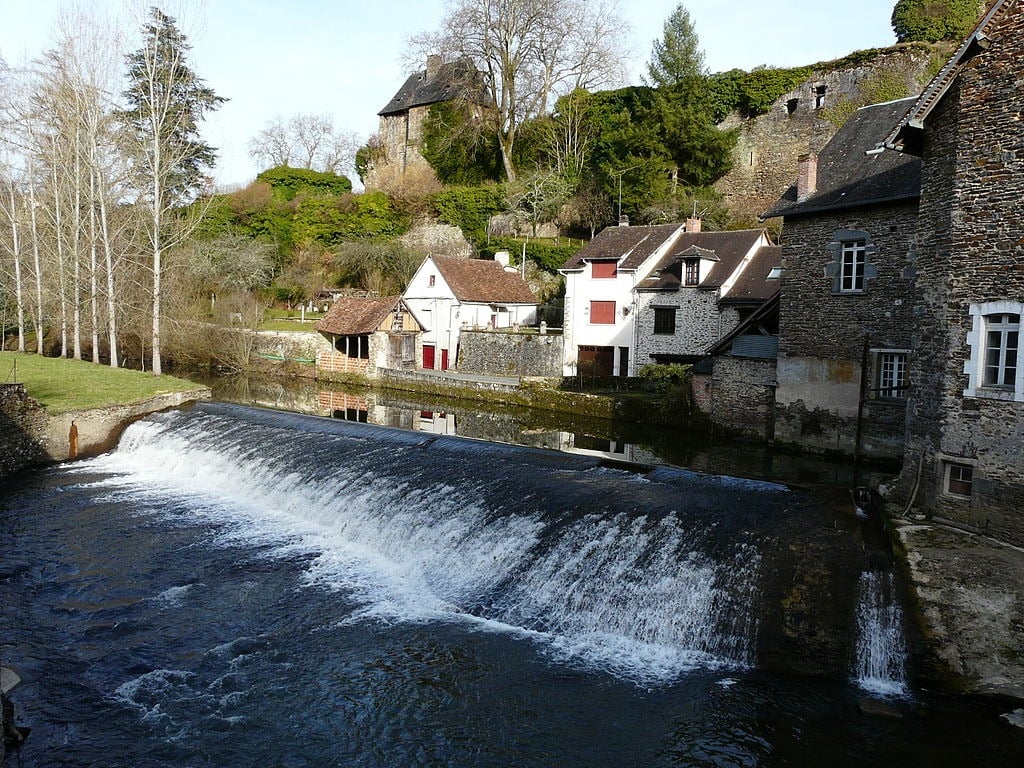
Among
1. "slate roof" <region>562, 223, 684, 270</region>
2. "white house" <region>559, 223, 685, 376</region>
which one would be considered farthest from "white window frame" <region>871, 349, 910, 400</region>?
"slate roof" <region>562, 223, 684, 270</region>

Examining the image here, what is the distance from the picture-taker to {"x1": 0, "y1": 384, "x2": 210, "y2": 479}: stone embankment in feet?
49.2

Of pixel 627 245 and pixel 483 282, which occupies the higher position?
pixel 627 245

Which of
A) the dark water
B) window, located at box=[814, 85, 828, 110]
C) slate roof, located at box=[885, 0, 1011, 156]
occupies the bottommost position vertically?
the dark water

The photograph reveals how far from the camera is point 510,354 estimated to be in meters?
29.9

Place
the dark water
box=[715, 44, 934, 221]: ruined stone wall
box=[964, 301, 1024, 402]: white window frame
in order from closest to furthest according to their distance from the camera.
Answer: the dark water → box=[964, 301, 1024, 402]: white window frame → box=[715, 44, 934, 221]: ruined stone wall

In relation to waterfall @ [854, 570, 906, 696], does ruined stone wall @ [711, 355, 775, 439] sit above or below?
above

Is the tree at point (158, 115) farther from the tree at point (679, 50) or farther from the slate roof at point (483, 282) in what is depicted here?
the tree at point (679, 50)

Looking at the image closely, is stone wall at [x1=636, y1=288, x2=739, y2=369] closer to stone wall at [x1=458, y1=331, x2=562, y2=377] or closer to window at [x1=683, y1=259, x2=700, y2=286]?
window at [x1=683, y1=259, x2=700, y2=286]

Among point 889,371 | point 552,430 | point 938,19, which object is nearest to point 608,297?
point 552,430

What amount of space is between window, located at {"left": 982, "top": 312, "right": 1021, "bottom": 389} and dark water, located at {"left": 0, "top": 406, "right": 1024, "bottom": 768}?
8.58 ft

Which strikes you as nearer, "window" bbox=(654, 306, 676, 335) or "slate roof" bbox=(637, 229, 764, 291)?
"slate roof" bbox=(637, 229, 764, 291)

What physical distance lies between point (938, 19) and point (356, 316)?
27182 millimetres

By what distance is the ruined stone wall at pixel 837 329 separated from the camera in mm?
15172

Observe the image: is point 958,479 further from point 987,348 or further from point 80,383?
point 80,383
